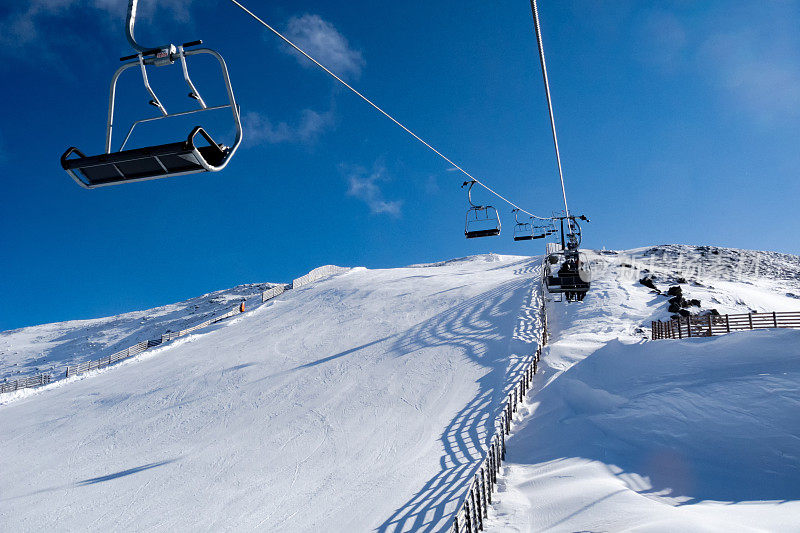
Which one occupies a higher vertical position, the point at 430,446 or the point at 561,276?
the point at 561,276

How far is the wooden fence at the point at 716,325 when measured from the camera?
52.7ft

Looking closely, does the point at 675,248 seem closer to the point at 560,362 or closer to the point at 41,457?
the point at 560,362

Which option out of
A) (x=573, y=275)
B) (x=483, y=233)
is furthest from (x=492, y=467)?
(x=573, y=275)

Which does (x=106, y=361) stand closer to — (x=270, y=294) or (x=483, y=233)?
(x=270, y=294)

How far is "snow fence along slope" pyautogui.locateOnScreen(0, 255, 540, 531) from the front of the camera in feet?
32.4

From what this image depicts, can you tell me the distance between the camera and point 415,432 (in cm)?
1299

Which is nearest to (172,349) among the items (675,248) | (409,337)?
(409,337)

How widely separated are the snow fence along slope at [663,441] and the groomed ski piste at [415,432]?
5 cm

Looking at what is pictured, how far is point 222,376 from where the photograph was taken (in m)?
20.3

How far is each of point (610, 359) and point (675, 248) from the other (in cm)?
4983

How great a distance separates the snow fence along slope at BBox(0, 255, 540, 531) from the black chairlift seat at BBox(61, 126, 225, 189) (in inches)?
296

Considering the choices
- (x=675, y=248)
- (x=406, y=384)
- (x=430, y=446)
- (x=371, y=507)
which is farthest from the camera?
→ (x=675, y=248)

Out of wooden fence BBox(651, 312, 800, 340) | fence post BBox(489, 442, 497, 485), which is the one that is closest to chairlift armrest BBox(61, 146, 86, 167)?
fence post BBox(489, 442, 497, 485)

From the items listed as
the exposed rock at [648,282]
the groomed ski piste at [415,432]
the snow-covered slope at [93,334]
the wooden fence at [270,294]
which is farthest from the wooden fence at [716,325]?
the snow-covered slope at [93,334]
